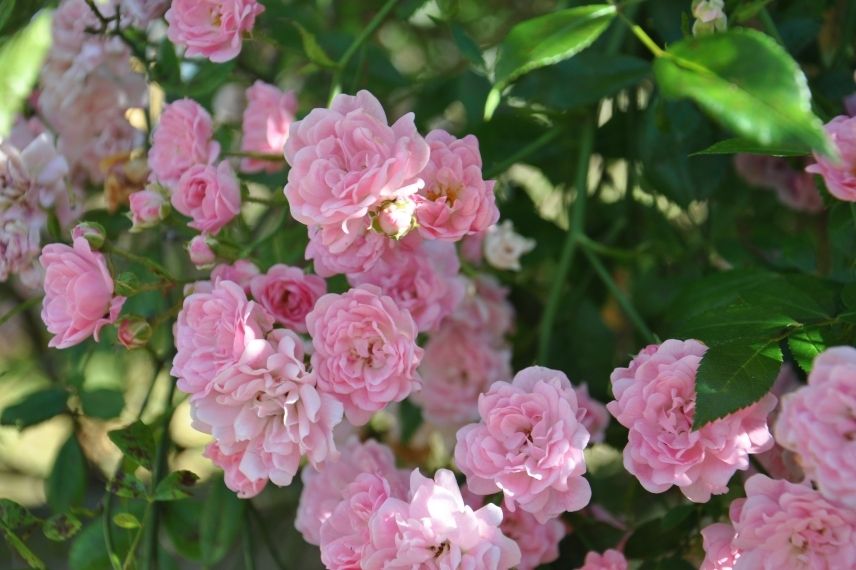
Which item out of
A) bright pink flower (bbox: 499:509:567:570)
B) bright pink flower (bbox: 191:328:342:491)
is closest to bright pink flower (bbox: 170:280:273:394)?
bright pink flower (bbox: 191:328:342:491)

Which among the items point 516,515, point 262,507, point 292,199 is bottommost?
point 262,507

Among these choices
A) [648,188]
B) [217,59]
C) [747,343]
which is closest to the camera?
[747,343]

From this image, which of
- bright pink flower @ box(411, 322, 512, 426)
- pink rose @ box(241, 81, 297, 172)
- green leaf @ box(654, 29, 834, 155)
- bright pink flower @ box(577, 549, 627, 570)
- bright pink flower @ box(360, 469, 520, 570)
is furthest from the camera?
bright pink flower @ box(411, 322, 512, 426)

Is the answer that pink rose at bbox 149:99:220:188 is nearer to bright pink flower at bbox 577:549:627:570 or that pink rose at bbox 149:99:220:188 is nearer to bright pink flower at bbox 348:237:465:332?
bright pink flower at bbox 348:237:465:332

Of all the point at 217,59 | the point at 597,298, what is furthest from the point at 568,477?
the point at 597,298

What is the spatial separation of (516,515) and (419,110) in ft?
1.53

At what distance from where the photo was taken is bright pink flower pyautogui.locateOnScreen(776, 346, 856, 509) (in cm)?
49

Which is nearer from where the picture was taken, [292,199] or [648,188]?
[292,199]

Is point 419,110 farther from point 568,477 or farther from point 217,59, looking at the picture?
point 568,477

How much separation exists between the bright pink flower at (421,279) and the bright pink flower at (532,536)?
143 millimetres

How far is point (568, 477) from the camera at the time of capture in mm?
599

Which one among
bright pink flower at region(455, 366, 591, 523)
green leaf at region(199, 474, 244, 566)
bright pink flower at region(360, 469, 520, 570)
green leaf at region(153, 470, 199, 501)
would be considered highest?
bright pink flower at region(455, 366, 591, 523)

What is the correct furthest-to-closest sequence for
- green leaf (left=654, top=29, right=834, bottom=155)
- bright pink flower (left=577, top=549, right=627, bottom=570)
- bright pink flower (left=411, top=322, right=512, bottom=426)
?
bright pink flower (left=411, top=322, right=512, bottom=426), bright pink flower (left=577, top=549, right=627, bottom=570), green leaf (left=654, top=29, right=834, bottom=155)

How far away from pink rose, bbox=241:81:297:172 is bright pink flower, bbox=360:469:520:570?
12.2 inches
